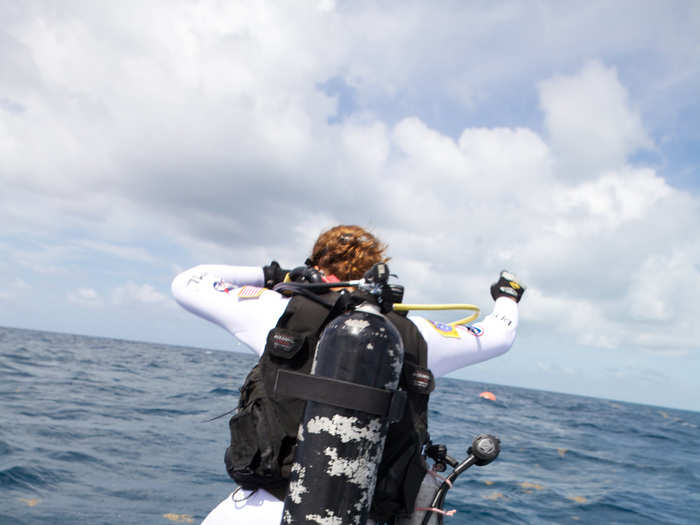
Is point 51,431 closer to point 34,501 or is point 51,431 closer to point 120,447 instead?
point 120,447

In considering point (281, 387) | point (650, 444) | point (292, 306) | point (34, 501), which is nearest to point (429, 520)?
point (281, 387)

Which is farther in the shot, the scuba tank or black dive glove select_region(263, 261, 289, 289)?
black dive glove select_region(263, 261, 289, 289)

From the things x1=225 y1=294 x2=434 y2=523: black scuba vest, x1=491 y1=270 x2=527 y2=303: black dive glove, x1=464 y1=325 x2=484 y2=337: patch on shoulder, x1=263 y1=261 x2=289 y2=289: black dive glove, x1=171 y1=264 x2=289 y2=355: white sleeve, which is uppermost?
x1=491 y1=270 x2=527 y2=303: black dive glove

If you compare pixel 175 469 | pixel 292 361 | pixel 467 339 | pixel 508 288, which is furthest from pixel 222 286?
pixel 175 469

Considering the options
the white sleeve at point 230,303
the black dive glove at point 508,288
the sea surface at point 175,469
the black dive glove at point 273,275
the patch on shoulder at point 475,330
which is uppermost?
the black dive glove at point 508,288

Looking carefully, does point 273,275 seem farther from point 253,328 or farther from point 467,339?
point 467,339

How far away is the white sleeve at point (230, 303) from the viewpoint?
2.28 meters

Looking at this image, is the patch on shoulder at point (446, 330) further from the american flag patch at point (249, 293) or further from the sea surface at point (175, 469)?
the sea surface at point (175, 469)

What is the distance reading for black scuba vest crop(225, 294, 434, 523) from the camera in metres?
2.00

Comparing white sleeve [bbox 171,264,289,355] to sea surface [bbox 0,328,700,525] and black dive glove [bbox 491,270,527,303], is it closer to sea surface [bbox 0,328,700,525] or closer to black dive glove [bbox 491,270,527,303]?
black dive glove [bbox 491,270,527,303]

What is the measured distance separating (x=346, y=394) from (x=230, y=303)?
832mm

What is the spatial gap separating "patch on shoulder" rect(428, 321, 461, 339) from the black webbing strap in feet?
1.98

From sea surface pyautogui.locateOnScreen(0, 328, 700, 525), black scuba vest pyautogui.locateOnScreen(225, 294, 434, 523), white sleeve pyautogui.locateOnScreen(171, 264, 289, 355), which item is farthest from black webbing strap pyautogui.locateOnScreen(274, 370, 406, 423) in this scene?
sea surface pyautogui.locateOnScreen(0, 328, 700, 525)

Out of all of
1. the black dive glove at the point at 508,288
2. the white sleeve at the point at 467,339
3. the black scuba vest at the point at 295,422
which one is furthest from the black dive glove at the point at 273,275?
the black dive glove at the point at 508,288
